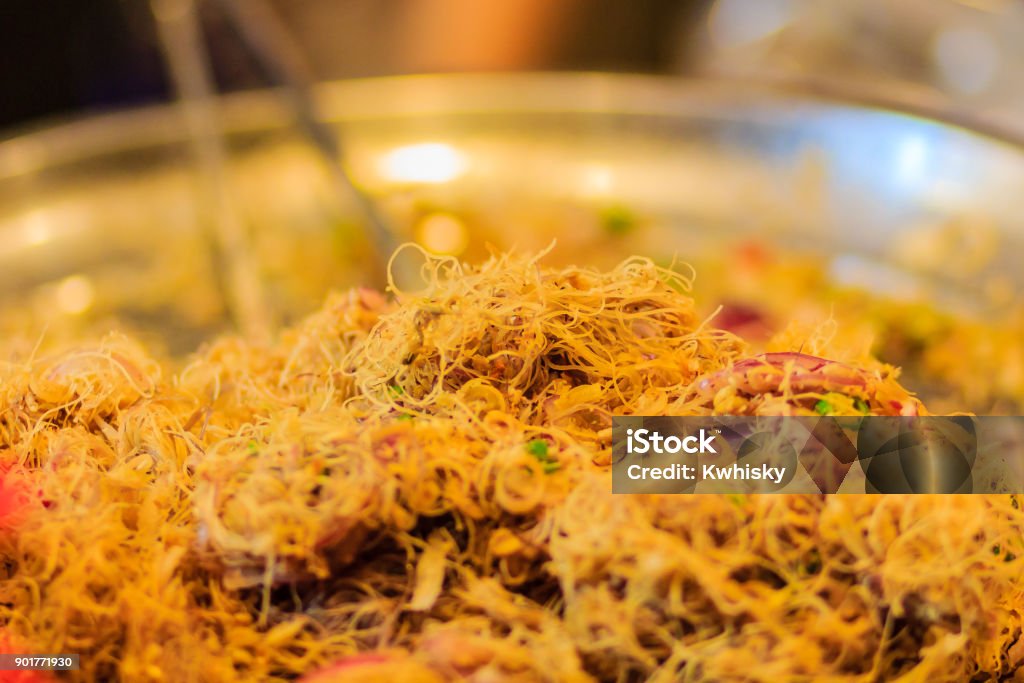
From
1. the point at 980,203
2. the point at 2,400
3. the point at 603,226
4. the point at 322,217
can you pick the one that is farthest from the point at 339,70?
the point at 2,400

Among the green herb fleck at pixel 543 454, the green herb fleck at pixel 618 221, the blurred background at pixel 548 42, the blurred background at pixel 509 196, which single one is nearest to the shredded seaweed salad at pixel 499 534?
the green herb fleck at pixel 543 454

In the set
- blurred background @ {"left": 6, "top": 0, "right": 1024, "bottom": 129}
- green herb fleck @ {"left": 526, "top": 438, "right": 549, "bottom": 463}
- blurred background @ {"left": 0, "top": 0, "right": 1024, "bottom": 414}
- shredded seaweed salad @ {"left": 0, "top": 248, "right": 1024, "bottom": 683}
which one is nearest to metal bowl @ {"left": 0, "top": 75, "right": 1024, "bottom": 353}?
blurred background @ {"left": 0, "top": 0, "right": 1024, "bottom": 414}

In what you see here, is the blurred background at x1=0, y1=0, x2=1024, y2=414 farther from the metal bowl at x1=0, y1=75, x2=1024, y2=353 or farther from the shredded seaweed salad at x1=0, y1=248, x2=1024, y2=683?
the shredded seaweed salad at x1=0, y1=248, x2=1024, y2=683

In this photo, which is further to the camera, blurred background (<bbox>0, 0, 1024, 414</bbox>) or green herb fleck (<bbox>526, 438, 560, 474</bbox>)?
blurred background (<bbox>0, 0, 1024, 414</bbox>)

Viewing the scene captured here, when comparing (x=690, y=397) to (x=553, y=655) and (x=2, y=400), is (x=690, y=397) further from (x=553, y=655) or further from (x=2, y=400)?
(x=2, y=400)

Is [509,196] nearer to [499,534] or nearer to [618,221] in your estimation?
[618,221]

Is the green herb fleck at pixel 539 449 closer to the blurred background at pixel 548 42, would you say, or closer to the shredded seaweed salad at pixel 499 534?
the shredded seaweed salad at pixel 499 534
